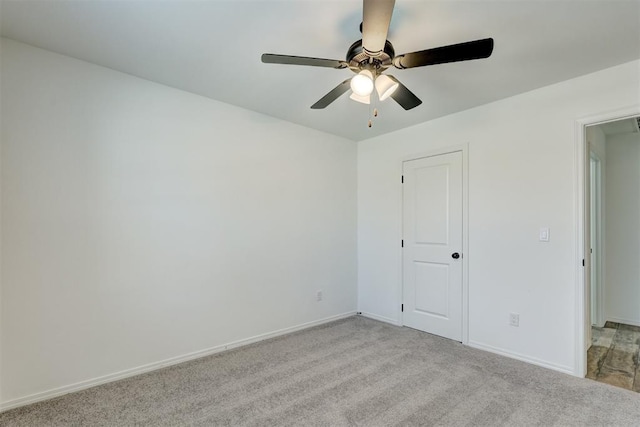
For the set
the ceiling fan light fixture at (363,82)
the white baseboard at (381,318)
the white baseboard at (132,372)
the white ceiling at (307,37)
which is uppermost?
the white ceiling at (307,37)

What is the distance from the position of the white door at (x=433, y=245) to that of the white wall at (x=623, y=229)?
2.25 m

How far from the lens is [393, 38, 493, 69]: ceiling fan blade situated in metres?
1.46

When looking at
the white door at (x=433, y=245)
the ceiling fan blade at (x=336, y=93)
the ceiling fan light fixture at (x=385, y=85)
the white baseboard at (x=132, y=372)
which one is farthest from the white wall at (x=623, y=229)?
the ceiling fan blade at (x=336, y=93)

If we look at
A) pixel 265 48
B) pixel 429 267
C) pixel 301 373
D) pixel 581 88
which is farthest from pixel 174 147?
pixel 581 88

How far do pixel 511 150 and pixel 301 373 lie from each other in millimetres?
2679

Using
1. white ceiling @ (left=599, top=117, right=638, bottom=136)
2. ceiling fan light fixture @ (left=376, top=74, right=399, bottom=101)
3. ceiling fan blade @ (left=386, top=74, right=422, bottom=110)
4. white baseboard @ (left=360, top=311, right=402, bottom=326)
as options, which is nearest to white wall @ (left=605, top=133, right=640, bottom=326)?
white ceiling @ (left=599, top=117, right=638, bottom=136)

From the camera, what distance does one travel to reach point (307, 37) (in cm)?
197

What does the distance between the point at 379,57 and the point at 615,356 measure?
133 inches

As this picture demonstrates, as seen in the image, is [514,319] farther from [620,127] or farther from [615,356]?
[620,127]

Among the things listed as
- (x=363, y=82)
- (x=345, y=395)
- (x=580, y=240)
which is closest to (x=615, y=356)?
(x=580, y=240)

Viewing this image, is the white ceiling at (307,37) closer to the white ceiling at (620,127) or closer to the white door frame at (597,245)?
the white ceiling at (620,127)

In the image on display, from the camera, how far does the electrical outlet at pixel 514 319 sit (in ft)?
9.20

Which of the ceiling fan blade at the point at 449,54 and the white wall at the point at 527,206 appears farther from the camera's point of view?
the white wall at the point at 527,206

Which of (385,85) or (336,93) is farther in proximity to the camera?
(336,93)
